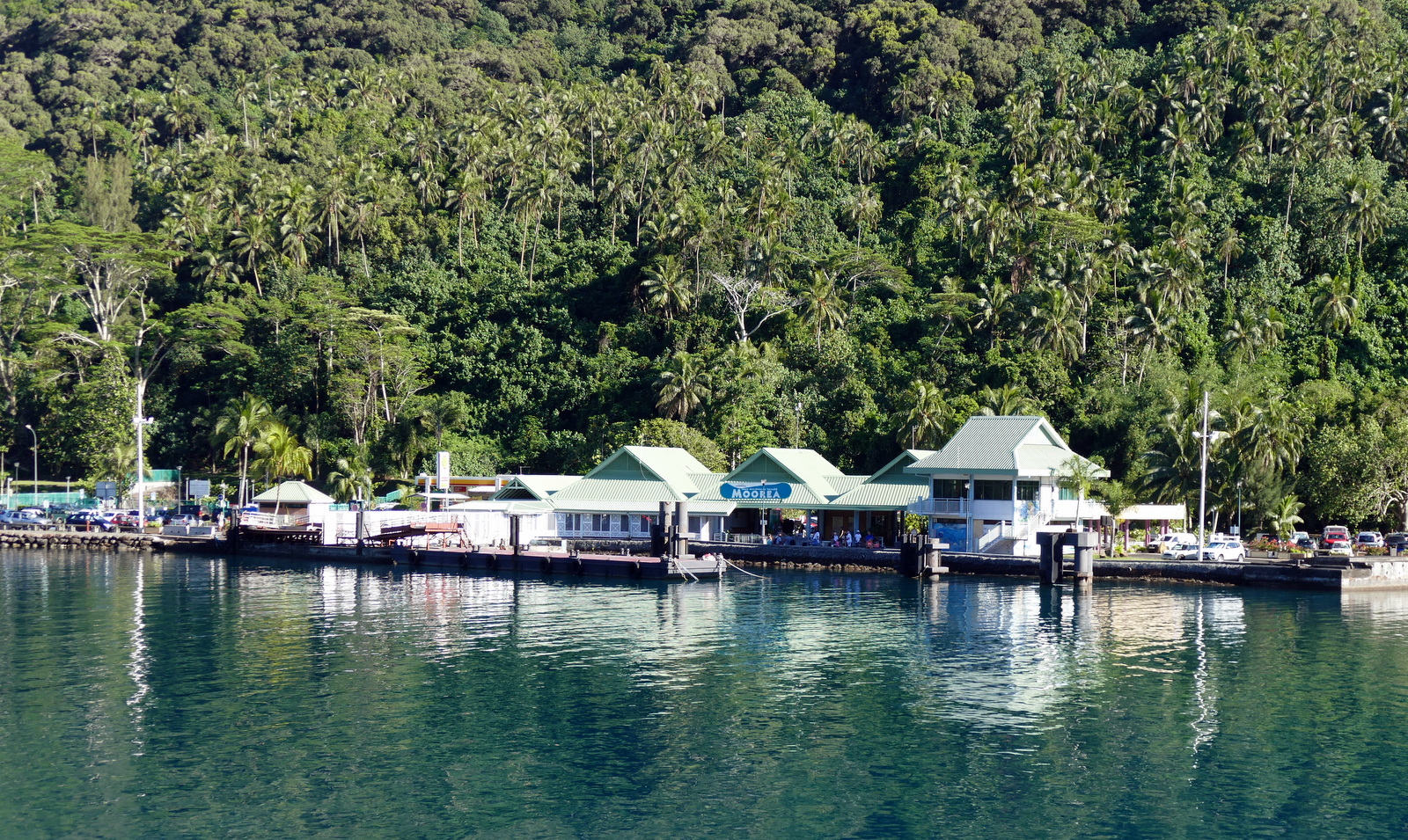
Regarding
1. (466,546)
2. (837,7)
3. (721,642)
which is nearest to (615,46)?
(837,7)

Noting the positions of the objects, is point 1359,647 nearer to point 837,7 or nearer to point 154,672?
point 154,672

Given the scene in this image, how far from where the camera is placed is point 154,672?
41.9m

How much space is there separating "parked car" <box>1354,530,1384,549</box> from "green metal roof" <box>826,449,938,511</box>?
1013 inches

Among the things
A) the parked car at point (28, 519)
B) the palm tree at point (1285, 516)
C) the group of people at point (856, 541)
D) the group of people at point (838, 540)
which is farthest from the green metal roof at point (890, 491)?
the parked car at point (28, 519)

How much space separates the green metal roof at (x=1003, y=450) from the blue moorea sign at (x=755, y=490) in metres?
8.59

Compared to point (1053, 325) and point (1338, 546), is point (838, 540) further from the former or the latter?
point (1053, 325)

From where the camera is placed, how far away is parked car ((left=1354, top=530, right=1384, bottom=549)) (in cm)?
7541

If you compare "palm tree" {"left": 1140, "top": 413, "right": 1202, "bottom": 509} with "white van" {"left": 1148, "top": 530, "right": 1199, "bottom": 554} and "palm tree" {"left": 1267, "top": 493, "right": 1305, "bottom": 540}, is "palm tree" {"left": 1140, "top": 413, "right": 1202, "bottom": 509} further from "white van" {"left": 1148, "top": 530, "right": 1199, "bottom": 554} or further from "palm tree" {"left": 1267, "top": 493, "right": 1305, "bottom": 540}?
"palm tree" {"left": 1267, "top": 493, "right": 1305, "bottom": 540}

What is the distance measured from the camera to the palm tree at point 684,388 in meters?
99.8

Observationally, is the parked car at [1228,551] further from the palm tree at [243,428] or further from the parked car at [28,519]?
the parked car at [28,519]

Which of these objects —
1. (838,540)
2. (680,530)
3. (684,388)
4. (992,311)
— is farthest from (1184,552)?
(684,388)

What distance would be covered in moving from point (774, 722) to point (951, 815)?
339 inches

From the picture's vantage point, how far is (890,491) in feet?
269

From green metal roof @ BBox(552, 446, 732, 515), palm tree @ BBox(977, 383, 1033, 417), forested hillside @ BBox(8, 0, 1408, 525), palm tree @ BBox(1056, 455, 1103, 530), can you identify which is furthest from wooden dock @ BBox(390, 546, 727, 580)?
palm tree @ BBox(977, 383, 1033, 417)
